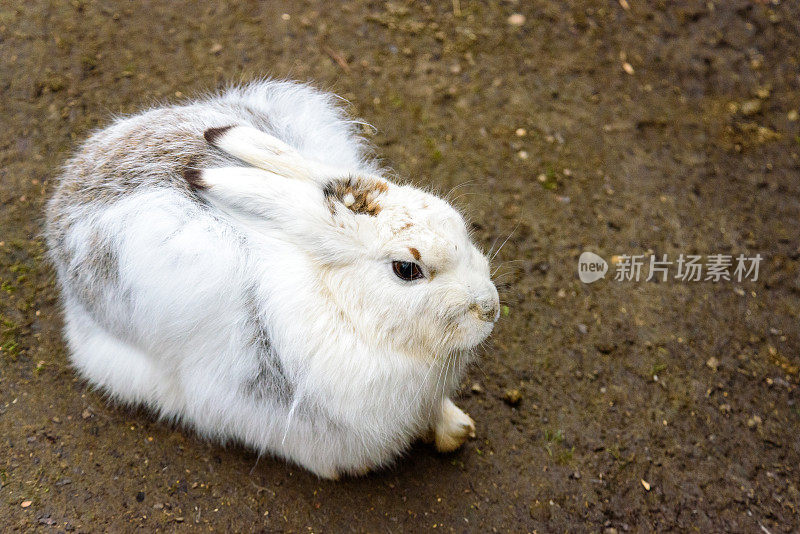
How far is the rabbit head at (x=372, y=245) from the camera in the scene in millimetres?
2207

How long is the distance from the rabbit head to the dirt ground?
0.96 meters

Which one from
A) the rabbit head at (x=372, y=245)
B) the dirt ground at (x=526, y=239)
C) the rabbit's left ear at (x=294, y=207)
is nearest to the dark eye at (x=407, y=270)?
Answer: the rabbit head at (x=372, y=245)

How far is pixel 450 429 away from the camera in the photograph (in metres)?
2.88

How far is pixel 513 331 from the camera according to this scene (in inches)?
135

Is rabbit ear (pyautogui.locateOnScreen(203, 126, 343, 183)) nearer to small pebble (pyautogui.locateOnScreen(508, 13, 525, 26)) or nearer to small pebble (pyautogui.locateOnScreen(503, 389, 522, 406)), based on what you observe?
small pebble (pyautogui.locateOnScreen(503, 389, 522, 406))

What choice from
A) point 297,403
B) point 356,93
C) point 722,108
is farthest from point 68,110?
point 722,108

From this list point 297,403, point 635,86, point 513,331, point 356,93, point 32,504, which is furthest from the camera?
point 635,86

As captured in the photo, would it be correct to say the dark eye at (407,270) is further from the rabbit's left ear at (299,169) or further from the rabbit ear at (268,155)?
the rabbit ear at (268,155)

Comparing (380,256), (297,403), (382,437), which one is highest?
(380,256)

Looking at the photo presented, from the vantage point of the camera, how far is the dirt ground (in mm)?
2826

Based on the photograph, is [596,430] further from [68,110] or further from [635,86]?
[68,110]

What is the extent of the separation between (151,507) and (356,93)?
2565mm

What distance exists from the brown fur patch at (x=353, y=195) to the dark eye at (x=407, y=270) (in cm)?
20

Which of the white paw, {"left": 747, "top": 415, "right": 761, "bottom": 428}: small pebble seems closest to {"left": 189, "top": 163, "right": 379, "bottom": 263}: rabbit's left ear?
the white paw
